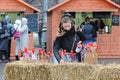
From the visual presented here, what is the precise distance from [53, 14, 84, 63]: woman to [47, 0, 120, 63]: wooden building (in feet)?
40.4

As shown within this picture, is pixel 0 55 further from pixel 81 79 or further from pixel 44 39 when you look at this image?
pixel 81 79

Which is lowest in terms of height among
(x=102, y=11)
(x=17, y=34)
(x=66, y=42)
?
(x=17, y=34)

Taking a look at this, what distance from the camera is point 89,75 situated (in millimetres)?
6414

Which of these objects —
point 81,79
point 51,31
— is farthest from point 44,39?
point 81,79

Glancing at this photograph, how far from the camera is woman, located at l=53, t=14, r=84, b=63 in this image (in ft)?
24.4

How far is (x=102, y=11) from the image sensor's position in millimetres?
20078

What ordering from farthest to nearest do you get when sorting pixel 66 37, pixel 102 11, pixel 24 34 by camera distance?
pixel 102 11 → pixel 24 34 → pixel 66 37

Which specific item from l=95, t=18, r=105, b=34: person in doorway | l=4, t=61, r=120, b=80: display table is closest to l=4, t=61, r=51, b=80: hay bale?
l=4, t=61, r=120, b=80: display table

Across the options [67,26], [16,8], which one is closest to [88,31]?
[16,8]

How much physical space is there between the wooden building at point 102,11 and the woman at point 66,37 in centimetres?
1233

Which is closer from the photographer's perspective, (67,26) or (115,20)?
(67,26)

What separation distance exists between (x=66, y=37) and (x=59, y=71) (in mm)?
1087

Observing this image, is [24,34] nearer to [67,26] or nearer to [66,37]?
[66,37]

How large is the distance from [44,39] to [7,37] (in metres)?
2.98
